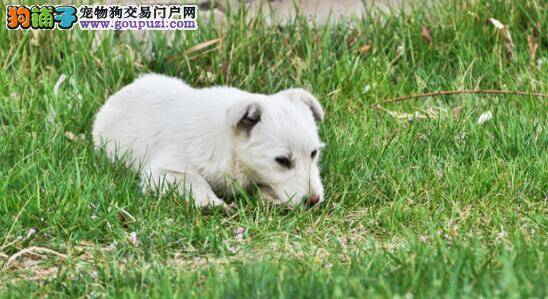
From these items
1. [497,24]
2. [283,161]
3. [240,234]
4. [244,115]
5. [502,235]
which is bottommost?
[240,234]

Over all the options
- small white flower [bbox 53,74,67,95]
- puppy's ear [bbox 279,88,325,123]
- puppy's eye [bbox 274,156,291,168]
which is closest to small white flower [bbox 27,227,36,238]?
puppy's eye [bbox 274,156,291,168]

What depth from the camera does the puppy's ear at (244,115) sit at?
4.67 metres

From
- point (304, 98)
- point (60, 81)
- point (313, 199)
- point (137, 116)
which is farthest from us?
point (60, 81)

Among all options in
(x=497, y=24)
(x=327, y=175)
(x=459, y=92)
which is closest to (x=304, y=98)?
(x=327, y=175)

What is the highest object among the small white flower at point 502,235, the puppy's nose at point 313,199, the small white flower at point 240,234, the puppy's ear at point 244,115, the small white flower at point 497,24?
the small white flower at point 497,24

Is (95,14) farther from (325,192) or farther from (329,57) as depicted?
(325,192)

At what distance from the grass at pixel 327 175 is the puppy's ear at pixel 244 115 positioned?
402 millimetres

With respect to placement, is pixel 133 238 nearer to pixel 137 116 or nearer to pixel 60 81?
pixel 137 116

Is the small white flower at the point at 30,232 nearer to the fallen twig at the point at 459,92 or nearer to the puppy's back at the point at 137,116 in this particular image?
the puppy's back at the point at 137,116

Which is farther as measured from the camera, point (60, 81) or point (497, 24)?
point (497, 24)

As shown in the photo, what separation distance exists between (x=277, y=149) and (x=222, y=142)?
1.16 feet

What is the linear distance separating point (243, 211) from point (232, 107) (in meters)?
0.54

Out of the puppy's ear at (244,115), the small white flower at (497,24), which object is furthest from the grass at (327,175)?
the puppy's ear at (244,115)

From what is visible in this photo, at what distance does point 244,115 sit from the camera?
15.5 ft
